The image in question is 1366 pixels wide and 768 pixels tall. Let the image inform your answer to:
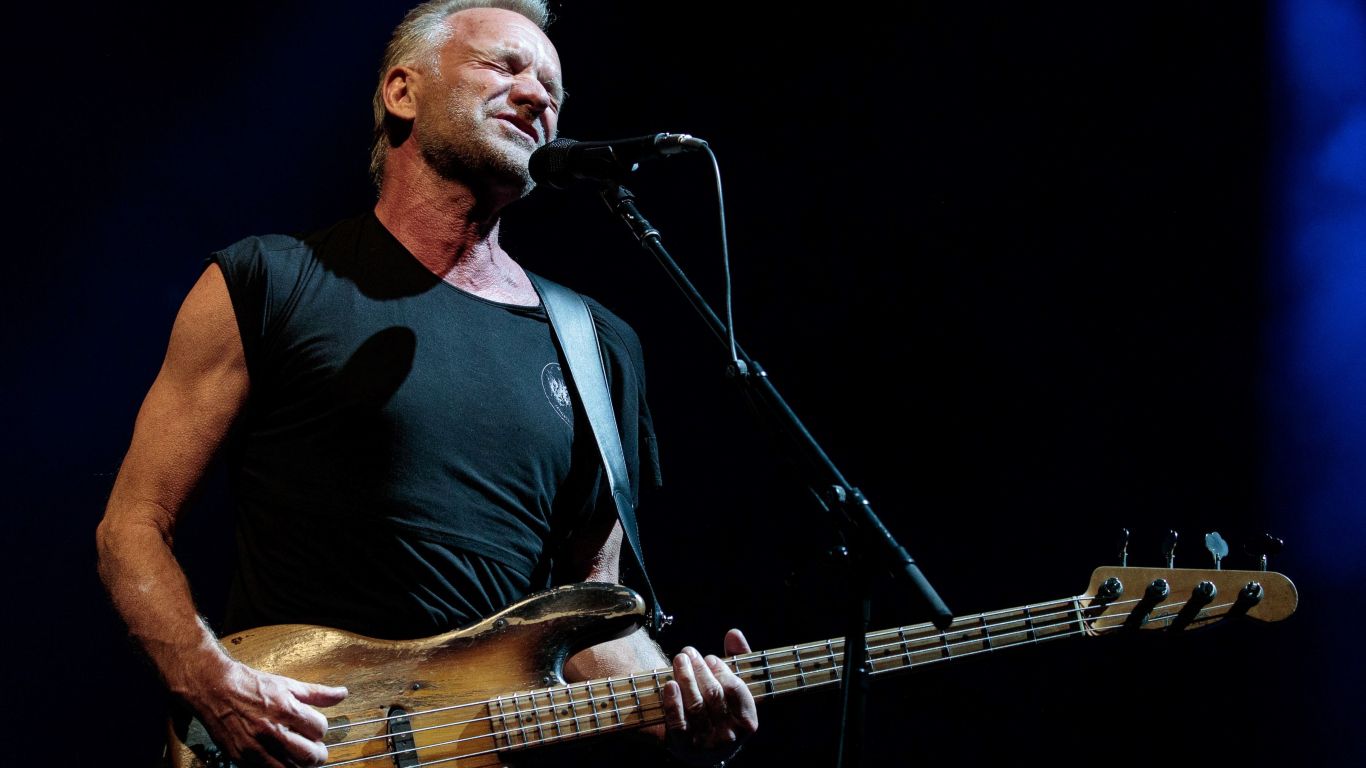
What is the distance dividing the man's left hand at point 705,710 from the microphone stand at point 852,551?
0.68m

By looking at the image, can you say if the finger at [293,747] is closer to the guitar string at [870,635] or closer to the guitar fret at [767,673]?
the guitar string at [870,635]

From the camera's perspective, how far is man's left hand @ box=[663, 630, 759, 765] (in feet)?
7.66

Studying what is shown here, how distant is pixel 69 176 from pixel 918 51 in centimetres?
313

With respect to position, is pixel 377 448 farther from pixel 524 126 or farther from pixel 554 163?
pixel 524 126

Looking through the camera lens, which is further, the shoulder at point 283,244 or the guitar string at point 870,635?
the shoulder at point 283,244

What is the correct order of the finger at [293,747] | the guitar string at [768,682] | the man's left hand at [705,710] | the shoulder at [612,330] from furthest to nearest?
the shoulder at [612,330]
the man's left hand at [705,710]
the guitar string at [768,682]
the finger at [293,747]

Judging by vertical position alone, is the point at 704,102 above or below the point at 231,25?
below

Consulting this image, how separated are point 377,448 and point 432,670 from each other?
0.52m

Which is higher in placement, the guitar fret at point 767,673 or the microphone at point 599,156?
the microphone at point 599,156

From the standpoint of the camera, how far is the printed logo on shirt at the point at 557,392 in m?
2.71

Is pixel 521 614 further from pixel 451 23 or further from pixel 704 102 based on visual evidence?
pixel 704 102

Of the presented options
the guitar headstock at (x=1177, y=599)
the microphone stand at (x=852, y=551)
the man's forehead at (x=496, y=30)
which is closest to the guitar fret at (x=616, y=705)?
the microphone stand at (x=852, y=551)

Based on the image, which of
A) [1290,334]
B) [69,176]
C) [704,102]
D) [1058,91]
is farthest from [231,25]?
[1290,334]

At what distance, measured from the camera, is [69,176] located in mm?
3121
